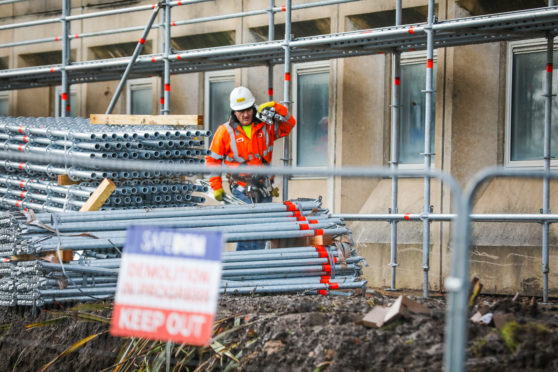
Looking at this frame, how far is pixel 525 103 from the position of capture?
12.6 metres

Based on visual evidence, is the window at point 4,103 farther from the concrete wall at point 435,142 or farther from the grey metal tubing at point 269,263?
the grey metal tubing at point 269,263

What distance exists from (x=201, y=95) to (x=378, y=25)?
141 inches

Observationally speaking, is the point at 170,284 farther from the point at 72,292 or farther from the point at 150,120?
the point at 150,120

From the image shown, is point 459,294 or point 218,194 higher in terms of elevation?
point 218,194

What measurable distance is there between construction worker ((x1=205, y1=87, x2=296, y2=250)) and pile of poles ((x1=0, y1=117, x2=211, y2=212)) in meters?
0.29

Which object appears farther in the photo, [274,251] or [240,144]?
[240,144]

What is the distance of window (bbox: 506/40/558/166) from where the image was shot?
12.4 meters

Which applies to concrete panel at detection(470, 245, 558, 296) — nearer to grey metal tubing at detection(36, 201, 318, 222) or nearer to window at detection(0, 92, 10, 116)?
grey metal tubing at detection(36, 201, 318, 222)

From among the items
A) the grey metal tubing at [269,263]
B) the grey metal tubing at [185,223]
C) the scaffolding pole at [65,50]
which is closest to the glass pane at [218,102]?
the scaffolding pole at [65,50]

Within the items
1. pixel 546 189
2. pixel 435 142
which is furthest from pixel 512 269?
pixel 435 142

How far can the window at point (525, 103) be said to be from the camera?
40.8ft

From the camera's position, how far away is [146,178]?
35.4 ft

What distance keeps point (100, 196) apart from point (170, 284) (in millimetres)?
5423

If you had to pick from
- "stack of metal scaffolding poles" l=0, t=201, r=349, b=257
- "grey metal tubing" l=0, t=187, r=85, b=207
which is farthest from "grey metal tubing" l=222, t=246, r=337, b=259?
"grey metal tubing" l=0, t=187, r=85, b=207
